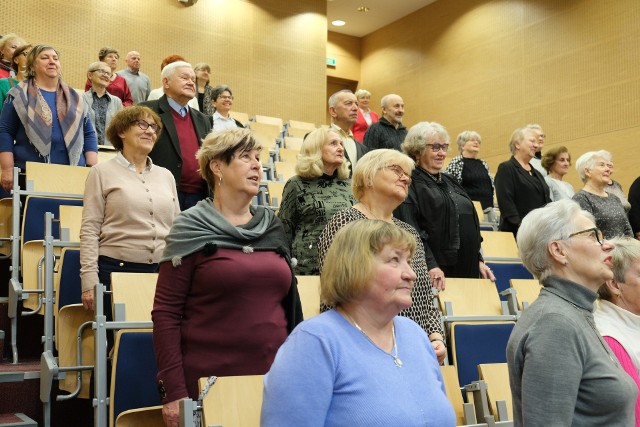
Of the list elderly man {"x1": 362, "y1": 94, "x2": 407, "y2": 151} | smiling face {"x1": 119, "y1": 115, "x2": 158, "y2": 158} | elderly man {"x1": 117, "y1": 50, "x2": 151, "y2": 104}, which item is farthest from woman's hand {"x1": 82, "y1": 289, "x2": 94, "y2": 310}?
elderly man {"x1": 117, "y1": 50, "x2": 151, "y2": 104}

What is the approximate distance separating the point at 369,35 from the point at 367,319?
1037cm

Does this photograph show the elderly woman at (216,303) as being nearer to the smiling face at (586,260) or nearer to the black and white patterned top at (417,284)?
the black and white patterned top at (417,284)

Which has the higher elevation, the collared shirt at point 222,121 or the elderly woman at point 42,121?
the collared shirt at point 222,121

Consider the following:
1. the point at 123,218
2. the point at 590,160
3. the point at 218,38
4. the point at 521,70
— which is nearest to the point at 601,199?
the point at 590,160

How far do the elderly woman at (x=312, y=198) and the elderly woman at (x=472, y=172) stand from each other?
247cm

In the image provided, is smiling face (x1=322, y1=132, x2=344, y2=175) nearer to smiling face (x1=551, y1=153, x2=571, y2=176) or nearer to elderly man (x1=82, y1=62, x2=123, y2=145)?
smiling face (x1=551, y1=153, x2=571, y2=176)

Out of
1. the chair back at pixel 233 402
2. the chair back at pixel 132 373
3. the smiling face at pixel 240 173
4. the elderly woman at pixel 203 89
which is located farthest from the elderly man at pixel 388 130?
the chair back at pixel 233 402

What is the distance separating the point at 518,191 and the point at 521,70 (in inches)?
177

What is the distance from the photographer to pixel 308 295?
2584mm

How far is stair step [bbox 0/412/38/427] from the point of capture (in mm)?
2275

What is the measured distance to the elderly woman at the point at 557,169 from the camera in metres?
5.08

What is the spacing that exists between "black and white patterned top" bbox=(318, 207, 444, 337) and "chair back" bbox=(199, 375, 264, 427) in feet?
2.18

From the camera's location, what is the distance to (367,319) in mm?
1440

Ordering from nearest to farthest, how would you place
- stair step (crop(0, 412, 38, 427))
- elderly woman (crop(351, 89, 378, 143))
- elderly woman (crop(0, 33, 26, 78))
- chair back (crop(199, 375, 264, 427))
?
chair back (crop(199, 375, 264, 427)), stair step (crop(0, 412, 38, 427)), elderly woman (crop(0, 33, 26, 78)), elderly woman (crop(351, 89, 378, 143))
